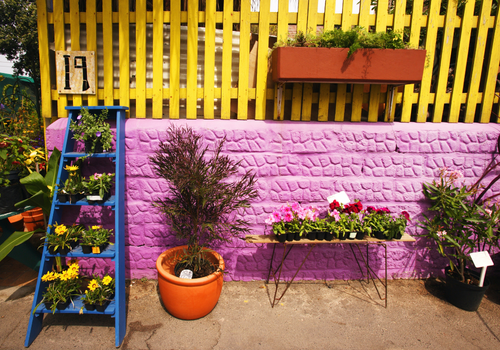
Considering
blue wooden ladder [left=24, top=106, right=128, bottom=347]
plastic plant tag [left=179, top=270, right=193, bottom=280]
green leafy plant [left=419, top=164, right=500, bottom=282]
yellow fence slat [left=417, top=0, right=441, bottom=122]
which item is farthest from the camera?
yellow fence slat [left=417, top=0, right=441, bottom=122]

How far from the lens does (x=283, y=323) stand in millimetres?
2801

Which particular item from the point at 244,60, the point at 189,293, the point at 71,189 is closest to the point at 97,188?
the point at 71,189

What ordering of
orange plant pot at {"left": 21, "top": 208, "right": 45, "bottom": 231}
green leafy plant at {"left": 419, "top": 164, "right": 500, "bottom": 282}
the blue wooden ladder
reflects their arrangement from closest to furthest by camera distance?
the blue wooden ladder
green leafy plant at {"left": 419, "top": 164, "right": 500, "bottom": 282}
orange plant pot at {"left": 21, "top": 208, "right": 45, "bottom": 231}

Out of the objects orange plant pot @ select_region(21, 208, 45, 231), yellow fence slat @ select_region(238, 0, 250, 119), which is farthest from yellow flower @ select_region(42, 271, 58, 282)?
yellow fence slat @ select_region(238, 0, 250, 119)

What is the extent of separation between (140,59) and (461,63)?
3.73 metres

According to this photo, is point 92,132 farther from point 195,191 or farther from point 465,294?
point 465,294

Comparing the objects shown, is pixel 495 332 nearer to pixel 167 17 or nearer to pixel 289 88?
pixel 289 88

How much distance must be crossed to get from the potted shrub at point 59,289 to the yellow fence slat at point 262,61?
8.12ft

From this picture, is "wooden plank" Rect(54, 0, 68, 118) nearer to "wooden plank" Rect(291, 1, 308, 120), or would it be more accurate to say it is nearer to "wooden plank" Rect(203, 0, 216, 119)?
"wooden plank" Rect(203, 0, 216, 119)

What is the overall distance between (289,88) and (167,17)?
159cm

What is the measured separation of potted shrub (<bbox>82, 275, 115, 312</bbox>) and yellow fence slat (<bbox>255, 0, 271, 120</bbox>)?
2342 mm

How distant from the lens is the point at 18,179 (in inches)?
116

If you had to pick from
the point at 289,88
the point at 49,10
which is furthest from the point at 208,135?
the point at 49,10

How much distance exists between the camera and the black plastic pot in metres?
2.99
